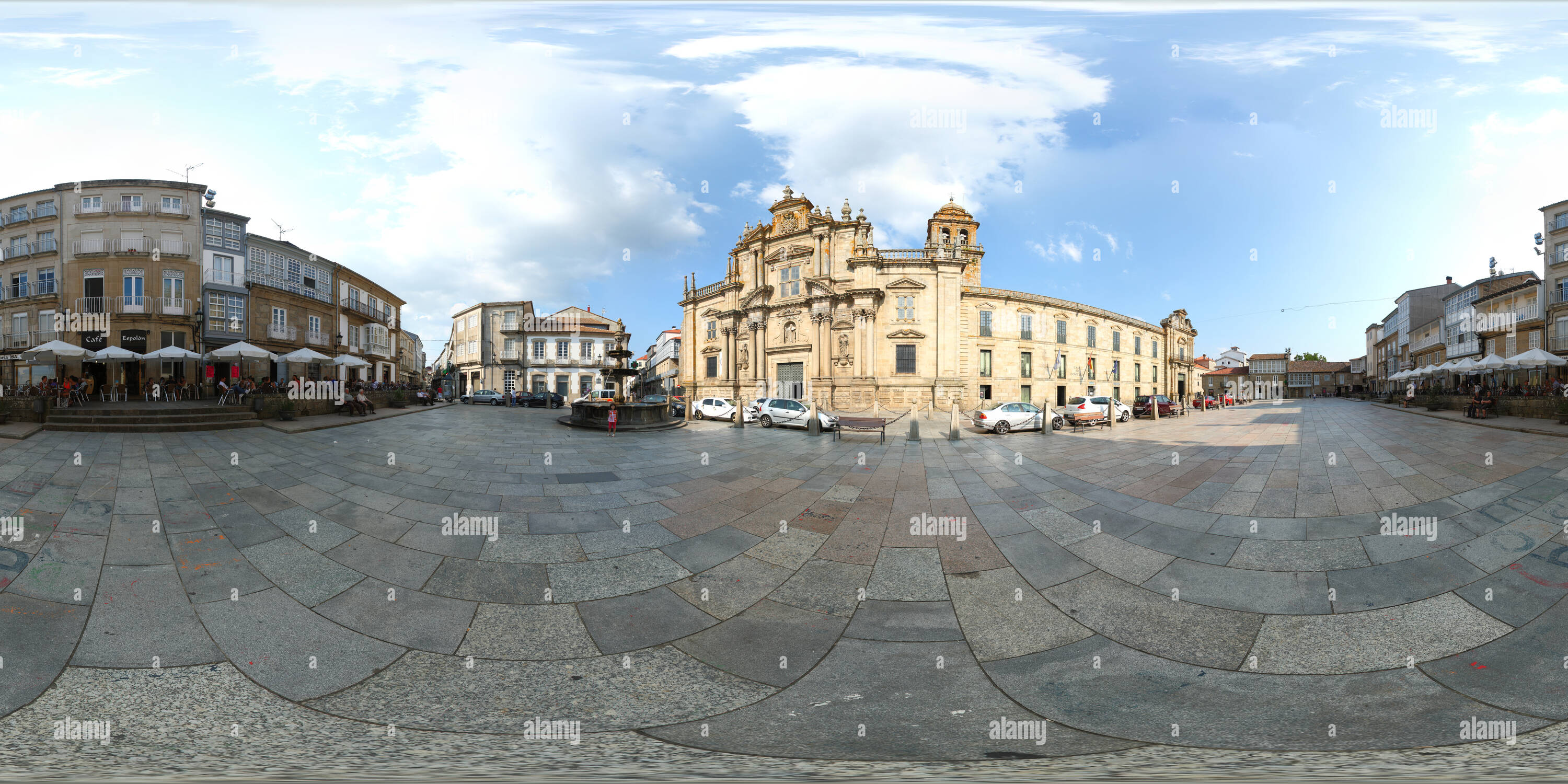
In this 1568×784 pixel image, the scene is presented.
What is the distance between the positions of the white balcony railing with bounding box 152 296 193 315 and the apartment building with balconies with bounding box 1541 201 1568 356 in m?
68.8

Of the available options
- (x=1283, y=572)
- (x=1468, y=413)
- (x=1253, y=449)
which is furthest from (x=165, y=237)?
(x=1468, y=413)

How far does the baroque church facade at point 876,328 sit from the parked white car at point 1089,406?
24.2ft

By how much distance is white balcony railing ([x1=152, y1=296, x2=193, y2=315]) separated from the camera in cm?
2444

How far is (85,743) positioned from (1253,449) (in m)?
15.2

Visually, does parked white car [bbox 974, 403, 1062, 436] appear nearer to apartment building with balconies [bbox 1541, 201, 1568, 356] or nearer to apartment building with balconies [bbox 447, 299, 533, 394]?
apartment building with balconies [bbox 1541, 201, 1568, 356]

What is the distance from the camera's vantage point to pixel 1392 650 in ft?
13.3

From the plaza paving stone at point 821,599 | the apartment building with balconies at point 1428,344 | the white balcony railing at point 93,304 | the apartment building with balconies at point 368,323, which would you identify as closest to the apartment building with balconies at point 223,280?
the white balcony railing at point 93,304

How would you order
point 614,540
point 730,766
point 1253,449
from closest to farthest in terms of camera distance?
point 730,766, point 614,540, point 1253,449

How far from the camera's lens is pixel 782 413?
1983cm

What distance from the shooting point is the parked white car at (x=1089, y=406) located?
20875mm

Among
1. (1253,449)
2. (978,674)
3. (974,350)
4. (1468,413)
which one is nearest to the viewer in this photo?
(978,674)

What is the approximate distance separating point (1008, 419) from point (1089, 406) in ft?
18.6

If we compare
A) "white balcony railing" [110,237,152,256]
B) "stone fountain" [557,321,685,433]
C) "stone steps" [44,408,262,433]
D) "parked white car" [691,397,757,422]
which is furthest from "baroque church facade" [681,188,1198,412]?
"white balcony railing" [110,237,152,256]

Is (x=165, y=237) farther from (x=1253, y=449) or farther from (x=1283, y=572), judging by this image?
(x=1253, y=449)
